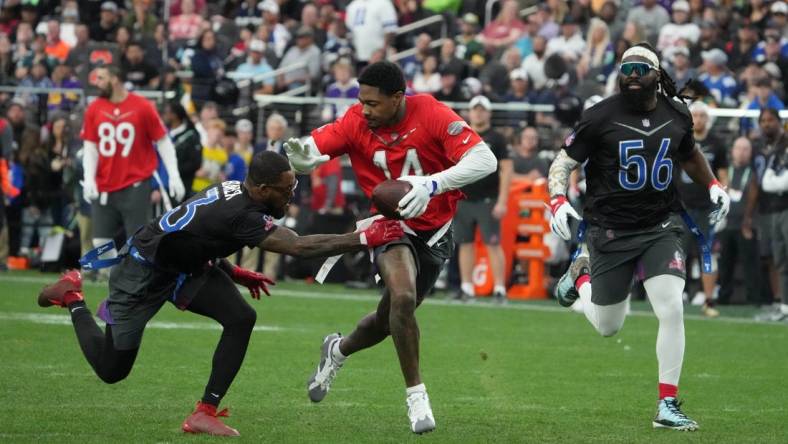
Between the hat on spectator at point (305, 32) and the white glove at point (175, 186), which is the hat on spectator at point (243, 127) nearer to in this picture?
the hat on spectator at point (305, 32)

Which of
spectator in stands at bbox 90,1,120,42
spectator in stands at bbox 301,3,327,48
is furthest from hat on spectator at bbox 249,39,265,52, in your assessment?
spectator in stands at bbox 90,1,120,42

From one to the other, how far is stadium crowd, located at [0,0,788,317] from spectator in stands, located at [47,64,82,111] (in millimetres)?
29

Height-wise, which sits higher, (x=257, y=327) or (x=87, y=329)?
(x=87, y=329)

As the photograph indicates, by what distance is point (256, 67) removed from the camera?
22250 millimetres

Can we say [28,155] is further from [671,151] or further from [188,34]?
[671,151]

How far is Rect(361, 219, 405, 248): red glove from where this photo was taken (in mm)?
6965

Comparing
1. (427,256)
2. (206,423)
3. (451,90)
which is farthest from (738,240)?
(206,423)

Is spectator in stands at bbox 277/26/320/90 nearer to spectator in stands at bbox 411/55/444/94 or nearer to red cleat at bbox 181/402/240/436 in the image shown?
spectator in stands at bbox 411/55/444/94

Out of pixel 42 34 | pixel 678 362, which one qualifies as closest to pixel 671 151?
pixel 678 362

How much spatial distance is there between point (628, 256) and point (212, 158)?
10.2 meters

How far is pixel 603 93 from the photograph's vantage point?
18141 mm

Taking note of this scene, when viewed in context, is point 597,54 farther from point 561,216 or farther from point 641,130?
point 561,216

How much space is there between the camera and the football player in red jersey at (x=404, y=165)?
7.25 metres

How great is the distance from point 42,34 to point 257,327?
12.7 m
